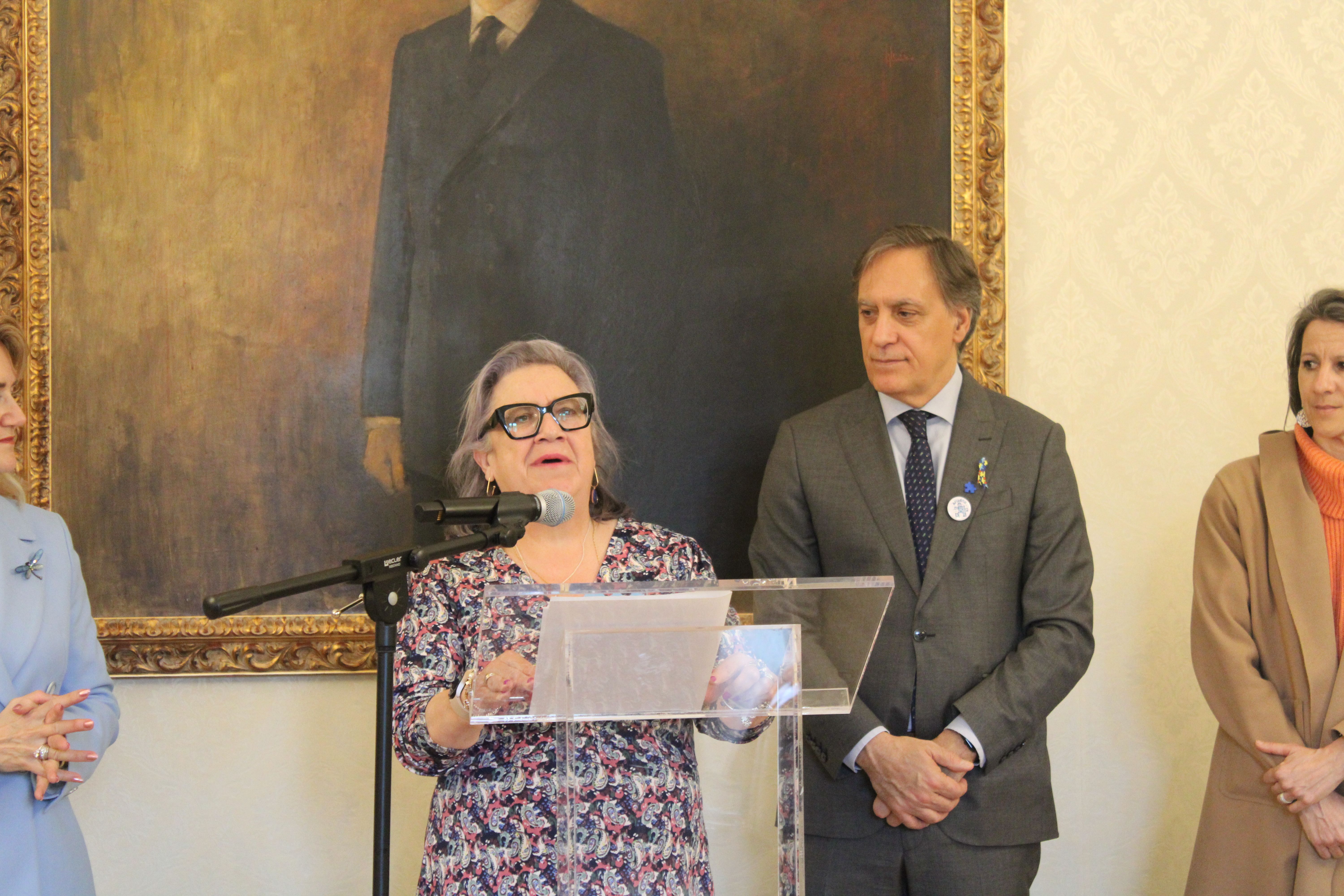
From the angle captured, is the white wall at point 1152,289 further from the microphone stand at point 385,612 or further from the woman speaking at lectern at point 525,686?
the microphone stand at point 385,612

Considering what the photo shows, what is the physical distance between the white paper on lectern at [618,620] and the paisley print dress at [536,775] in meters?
0.09

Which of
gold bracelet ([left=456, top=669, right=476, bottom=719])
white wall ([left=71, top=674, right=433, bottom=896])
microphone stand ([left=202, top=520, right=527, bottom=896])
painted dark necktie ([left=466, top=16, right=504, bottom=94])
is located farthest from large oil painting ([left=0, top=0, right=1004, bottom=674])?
microphone stand ([left=202, top=520, right=527, bottom=896])

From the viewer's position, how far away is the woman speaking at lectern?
70.4 inches

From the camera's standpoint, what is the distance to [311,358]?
2.92m

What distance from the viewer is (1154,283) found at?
10.5 feet

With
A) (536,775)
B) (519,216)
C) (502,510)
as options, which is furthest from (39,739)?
(519,216)

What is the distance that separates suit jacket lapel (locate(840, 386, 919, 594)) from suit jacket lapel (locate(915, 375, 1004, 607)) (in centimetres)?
5

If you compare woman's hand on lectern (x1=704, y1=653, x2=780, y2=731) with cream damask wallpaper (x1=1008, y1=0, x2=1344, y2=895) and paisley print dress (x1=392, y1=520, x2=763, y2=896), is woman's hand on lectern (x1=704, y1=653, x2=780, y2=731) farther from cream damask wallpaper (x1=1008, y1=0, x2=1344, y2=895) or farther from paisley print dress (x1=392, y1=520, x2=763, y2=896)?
cream damask wallpaper (x1=1008, y1=0, x2=1344, y2=895)

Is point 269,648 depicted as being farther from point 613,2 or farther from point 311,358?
point 613,2

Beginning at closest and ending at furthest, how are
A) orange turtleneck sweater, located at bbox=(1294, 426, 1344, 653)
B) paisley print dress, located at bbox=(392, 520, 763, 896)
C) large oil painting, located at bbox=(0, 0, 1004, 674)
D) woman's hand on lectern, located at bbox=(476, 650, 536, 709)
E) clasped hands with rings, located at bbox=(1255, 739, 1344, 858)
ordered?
woman's hand on lectern, located at bbox=(476, 650, 536, 709), paisley print dress, located at bbox=(392, 520, 763, 896), clasped hands with rings, located at bbox=(1255, 739, 1344, 858), orange turtleneck sweater, located at bbox=(1294, 426, 1344, 653), large oil painting, located at bbox=(0, 0, 1004, 674)

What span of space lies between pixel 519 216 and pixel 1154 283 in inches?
72.4

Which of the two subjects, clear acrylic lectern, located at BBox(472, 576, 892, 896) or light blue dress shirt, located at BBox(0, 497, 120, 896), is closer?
clear acrylic lectern, located at BBox(472, 576, 892, 896)

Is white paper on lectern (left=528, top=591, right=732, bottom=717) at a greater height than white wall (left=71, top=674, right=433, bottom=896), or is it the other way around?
white paper on lectern (left=528, top=591, right=732, bottom=717)

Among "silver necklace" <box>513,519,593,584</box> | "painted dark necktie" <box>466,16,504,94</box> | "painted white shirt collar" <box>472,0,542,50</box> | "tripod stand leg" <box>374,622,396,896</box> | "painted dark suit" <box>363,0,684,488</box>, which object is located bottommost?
"tripod stand leg" <box>374,622,396,896</box>
